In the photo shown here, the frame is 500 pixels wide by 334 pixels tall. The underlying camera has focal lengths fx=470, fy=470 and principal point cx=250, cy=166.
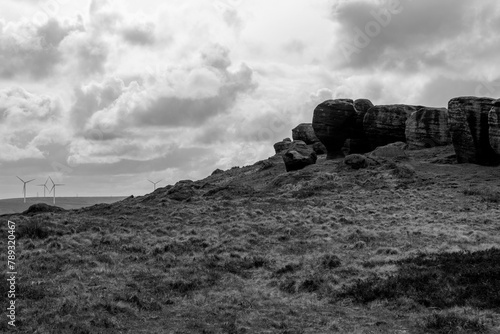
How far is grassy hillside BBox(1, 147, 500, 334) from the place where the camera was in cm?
1695

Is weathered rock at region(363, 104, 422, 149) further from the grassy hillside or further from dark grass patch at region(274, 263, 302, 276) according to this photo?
dark grass patch at region(274, 263, 302, 276)

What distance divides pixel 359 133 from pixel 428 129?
1157 centimetres

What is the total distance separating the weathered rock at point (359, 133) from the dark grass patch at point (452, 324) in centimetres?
6351

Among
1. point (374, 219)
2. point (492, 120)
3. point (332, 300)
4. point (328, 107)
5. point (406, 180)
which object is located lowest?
point (332, 300)

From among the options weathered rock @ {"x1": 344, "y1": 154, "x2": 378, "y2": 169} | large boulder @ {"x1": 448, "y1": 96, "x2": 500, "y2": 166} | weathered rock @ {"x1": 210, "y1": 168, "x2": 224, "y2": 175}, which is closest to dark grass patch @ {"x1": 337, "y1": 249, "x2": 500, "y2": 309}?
large boulder @ {"x1": 448, "y1": 96, "x2": 500, "y2": 166}

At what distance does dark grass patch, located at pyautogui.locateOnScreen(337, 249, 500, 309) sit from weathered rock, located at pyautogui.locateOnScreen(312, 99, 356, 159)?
2022 inches

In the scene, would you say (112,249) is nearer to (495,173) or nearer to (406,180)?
(406,180)

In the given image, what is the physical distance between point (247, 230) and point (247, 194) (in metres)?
21.1

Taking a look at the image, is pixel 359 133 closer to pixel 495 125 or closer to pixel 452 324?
pixel 495 125

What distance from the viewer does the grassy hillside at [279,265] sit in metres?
17.0

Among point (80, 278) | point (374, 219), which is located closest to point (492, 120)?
point (374, 219)

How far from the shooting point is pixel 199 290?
22172 mm

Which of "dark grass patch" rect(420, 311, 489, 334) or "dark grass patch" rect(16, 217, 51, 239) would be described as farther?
"dark grass patch" rect(16, 217, 51, 239)

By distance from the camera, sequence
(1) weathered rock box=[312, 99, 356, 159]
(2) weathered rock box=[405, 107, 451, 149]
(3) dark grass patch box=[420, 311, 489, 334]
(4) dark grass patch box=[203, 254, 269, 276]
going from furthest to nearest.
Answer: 1. (1) weathered rock box=[312, 99, 356, 159]
2. (2) weathered rock box=[405, 107, 451, 149]
3. (4) dark grass patch box=[203, 254, 269, 276]
4. (3) dark grass patch box=[420, 311, 489, 334]
